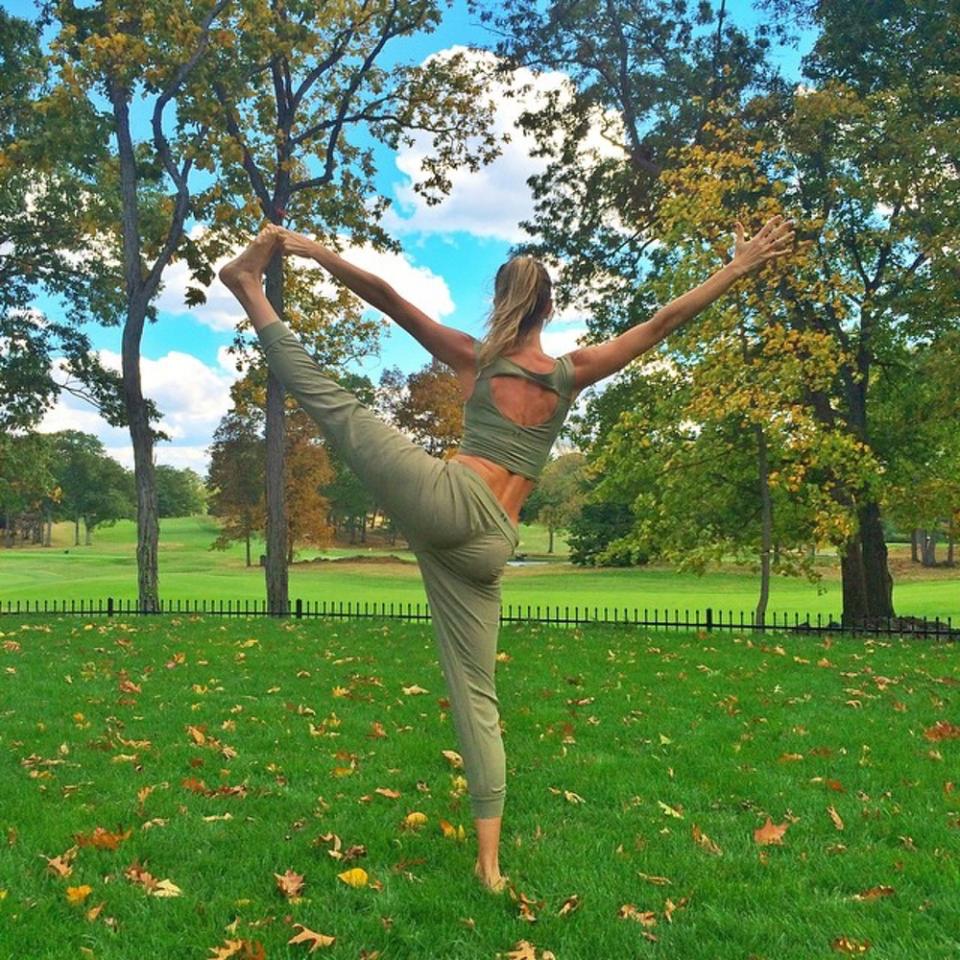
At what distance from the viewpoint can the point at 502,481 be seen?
10.3ft

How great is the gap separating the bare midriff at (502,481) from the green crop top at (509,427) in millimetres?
22

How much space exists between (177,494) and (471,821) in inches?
3813

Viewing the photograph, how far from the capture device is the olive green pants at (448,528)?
2.86 metres

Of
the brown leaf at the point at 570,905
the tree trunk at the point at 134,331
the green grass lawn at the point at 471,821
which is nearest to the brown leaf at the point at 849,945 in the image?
the green grass lawn at the point at 471,821

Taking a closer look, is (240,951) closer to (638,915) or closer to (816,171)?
(638,915)

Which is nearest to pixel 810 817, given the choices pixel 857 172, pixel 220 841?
pixel 220 841

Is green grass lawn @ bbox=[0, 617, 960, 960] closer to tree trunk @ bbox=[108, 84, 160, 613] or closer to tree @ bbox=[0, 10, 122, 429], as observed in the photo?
tree trunk @ bbox=[108, 84, 160, 613]

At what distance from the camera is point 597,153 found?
1939 centimetres

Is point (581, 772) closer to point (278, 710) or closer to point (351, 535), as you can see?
point (278, 710)

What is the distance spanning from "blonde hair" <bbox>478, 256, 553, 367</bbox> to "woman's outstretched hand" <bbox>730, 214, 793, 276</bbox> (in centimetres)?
85

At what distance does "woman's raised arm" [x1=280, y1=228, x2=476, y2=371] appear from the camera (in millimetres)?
3203

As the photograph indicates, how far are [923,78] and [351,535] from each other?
58.1 meters

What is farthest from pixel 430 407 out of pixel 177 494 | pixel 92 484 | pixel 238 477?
pixel 177 494

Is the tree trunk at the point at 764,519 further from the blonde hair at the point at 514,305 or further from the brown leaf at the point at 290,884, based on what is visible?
the brown leaf at the point at 290,884
